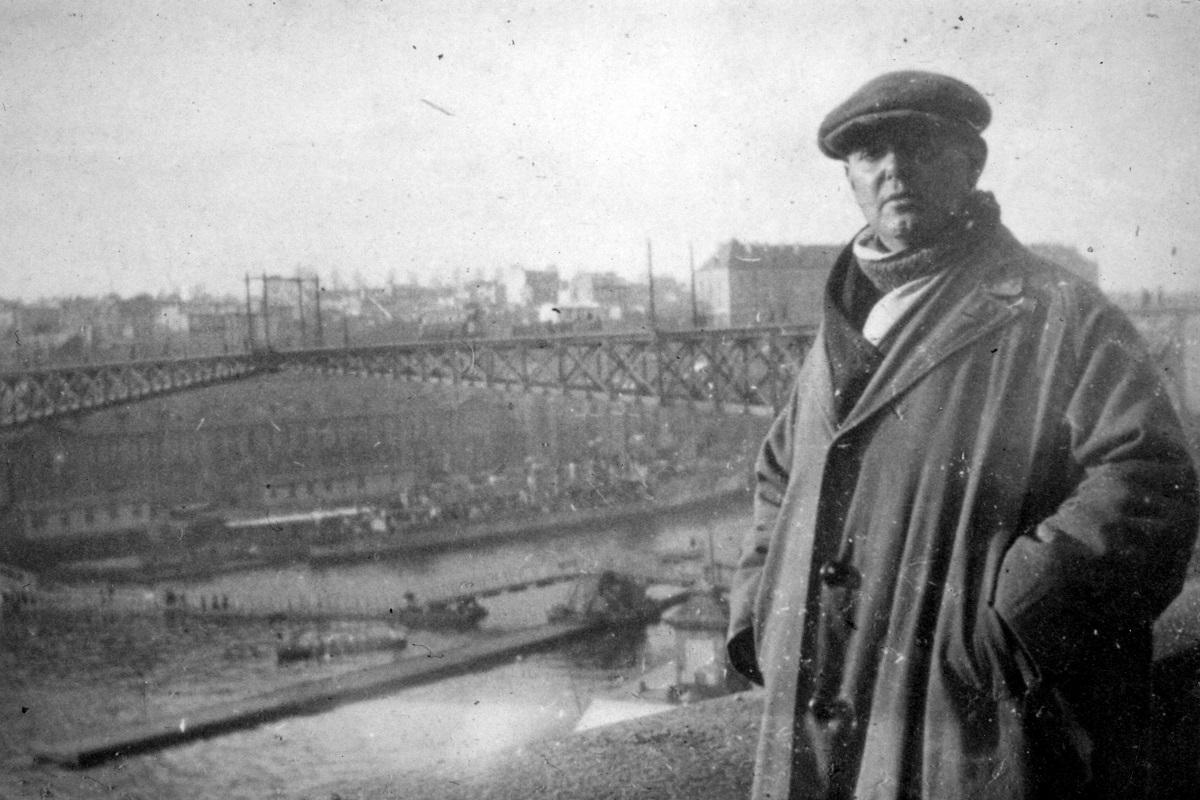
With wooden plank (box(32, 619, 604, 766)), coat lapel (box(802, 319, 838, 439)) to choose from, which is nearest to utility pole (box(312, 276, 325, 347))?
wooden plank (box(32, 619, 604, 766))

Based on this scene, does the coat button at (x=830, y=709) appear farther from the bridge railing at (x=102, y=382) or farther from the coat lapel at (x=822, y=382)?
the bridge railing at (x=102, y=382)

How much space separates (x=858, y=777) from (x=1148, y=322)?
54.4 inches

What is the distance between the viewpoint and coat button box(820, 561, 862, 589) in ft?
5.16

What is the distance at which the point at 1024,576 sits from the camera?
130 centimetres

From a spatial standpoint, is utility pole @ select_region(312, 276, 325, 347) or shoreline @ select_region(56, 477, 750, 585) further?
shoreline @ select_region(56, 477, 750, 585)

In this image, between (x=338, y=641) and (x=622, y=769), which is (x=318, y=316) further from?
(x=338, y=641)

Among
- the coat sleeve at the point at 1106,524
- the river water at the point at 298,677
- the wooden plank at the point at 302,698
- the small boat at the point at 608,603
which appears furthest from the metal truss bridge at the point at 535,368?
the coat sleeve at the point at 1106,524

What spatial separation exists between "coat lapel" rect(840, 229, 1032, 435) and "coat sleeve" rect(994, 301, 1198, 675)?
0.42ft

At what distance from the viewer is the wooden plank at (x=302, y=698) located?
6.11 metres

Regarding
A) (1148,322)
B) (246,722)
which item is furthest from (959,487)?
(246,722)

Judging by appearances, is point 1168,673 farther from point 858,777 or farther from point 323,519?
point 323,519

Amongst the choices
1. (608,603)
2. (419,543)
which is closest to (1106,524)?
(419,543)

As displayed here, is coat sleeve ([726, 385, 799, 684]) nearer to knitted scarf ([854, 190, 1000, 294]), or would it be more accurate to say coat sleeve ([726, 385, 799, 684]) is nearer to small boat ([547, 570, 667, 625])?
knitted scarf ([854, 190, 1000, 294])

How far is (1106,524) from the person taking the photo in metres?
1.25
